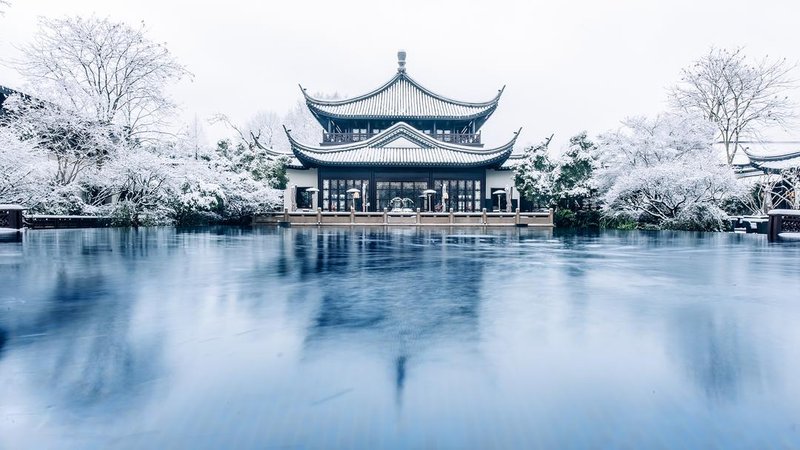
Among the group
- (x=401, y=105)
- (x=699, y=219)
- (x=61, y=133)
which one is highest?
(x=401, y=105)

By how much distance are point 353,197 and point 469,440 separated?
31991 mm

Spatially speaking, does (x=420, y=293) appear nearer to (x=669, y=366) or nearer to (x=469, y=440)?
(x=669, y=366)

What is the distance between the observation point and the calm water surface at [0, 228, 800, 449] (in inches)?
84.1

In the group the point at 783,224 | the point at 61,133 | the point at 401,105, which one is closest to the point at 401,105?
the point at 401,105

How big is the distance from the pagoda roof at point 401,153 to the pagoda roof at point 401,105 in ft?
9.13

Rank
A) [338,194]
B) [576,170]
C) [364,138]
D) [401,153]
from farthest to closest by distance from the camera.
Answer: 1. [364,138]
2. [338,194]
3. [401,153]
4. [576,170]

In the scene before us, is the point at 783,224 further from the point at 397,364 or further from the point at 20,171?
the point at 20,171

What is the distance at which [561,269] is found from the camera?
834 centimetres

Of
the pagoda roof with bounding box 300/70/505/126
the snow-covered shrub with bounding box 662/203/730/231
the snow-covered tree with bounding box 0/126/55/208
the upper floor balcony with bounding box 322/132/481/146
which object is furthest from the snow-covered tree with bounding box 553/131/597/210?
the snow-covered tree with bounding box 0/126/55/208

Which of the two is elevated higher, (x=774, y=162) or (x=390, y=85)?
(x=390, y=85)

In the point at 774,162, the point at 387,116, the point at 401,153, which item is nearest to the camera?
Answer: the point at 774,162

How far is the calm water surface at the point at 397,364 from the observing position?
2.14m

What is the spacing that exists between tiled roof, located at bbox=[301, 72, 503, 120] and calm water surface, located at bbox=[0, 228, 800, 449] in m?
33.1

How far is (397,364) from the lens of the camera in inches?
121
